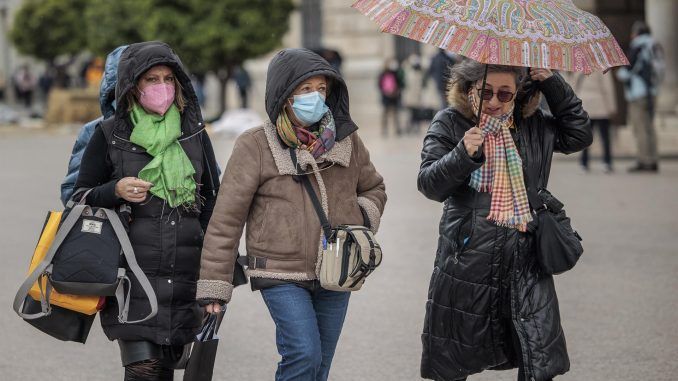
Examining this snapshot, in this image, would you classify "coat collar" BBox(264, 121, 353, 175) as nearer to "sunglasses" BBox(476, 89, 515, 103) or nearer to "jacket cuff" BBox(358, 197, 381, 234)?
"jacket cuff" BBox(358, 197, 381, 234)

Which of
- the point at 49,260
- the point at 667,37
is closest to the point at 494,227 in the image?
the point at 49,260

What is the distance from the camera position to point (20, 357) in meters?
7.07

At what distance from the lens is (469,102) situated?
488 cm

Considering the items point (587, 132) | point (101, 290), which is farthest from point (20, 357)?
point (587, 132)

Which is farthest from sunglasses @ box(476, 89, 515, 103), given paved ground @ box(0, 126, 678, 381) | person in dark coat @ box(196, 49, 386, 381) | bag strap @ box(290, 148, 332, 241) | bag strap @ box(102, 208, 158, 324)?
paved ground @ box(0, 126, 678, 381)

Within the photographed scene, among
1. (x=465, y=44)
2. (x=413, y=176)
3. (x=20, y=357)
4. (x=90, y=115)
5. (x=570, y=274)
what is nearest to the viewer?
(x=465, y=44)

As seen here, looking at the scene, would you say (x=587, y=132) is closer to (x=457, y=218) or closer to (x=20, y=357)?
(x=457, y=218)

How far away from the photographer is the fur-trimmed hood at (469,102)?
4887mm

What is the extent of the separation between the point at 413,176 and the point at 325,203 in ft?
39.5

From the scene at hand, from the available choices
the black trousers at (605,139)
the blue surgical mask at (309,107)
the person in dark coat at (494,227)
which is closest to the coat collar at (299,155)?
the blue surgical mask at (309,107)

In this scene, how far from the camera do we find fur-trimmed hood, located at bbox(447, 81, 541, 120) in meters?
4.89

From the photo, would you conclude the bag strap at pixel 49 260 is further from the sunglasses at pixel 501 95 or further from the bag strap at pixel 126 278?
the sunglasses at pixel 501 95

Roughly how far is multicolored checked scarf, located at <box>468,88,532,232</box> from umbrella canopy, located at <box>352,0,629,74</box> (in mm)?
408

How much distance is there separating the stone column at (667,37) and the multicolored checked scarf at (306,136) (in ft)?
50.7
